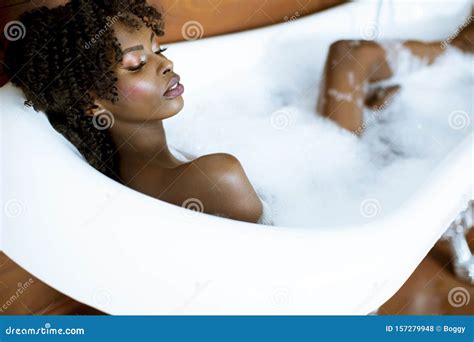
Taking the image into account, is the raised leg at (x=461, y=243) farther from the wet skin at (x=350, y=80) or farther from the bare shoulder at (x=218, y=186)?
the bare shoulder at (x=218, y=186)

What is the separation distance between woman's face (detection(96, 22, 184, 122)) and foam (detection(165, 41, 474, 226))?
259 mm

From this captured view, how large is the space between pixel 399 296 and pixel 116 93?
573mm

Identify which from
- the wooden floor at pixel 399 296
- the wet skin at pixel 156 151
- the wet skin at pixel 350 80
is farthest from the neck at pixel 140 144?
the wet skin at pixel 350 80

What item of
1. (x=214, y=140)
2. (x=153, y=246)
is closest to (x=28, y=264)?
(x=153, y=246)

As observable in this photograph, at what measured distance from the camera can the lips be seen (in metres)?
0.93

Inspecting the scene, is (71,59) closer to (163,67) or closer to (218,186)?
(163,67)

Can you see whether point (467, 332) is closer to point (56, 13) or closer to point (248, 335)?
point (248, 335)

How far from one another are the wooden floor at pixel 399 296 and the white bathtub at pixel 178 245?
0.11 meters

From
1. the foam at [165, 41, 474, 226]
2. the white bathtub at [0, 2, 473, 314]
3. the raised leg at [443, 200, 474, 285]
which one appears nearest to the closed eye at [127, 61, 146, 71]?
the white bathtub at [0, 2, 473, 314]

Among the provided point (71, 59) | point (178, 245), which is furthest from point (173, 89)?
point (178, 245)

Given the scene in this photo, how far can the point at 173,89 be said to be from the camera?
938mm

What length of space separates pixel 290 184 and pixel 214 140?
19 centimetres

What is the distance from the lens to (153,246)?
0.74 m

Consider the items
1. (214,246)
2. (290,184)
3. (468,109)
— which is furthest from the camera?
(468,109)
